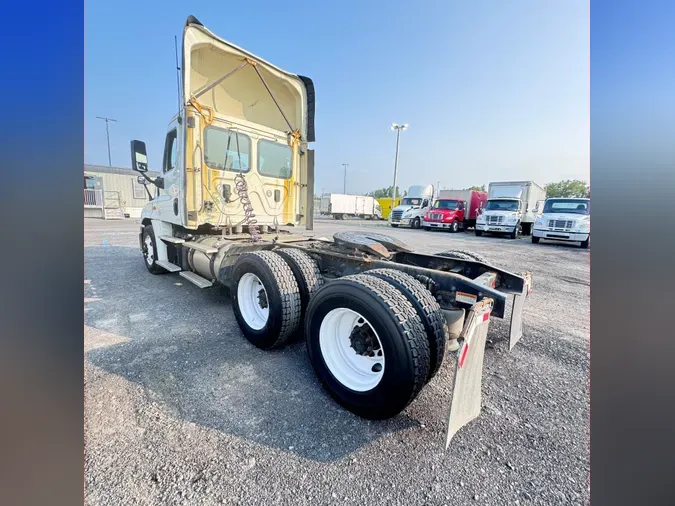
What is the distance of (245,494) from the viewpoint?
1646 millimetres

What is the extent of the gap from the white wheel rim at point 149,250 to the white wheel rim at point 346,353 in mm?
5534

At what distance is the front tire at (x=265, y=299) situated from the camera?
3.14 meters

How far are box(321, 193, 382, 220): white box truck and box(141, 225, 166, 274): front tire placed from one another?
107 feet

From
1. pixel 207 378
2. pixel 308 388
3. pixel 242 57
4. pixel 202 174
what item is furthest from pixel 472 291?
pixel 242 57

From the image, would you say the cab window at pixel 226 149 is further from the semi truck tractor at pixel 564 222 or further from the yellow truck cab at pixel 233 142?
the semi truck tractor at pixel 564 222

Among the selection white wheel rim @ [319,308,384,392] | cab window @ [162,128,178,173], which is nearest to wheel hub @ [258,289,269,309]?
white wheel rim @ [319,308,384,392]

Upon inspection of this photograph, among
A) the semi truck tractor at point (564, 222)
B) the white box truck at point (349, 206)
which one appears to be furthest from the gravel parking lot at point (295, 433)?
the white box truck at point (349, 206)

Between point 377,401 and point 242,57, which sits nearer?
point 377,401

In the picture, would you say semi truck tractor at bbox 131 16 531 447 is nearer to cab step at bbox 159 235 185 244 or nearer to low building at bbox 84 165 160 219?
cab step at bbox 159 235 185 244
